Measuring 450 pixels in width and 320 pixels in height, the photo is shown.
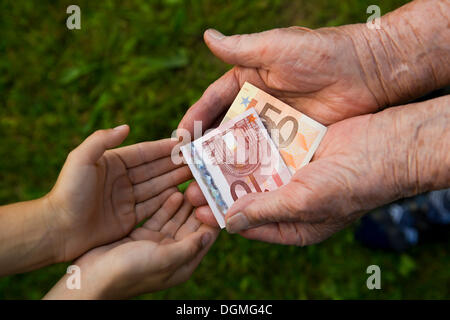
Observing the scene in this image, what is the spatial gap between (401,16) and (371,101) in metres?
0.53

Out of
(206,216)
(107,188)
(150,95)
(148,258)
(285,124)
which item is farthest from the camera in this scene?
(150,95)

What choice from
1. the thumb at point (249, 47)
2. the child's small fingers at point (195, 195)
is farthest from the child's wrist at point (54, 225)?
the thumb at point (249, 47)

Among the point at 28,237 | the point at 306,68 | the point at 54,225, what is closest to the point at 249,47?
the point at 306,68

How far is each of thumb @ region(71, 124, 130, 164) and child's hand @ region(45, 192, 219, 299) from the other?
0.51 m

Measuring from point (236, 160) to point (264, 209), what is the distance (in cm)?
57

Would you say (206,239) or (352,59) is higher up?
(352,59)

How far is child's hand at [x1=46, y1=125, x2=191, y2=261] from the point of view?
1.92 meters

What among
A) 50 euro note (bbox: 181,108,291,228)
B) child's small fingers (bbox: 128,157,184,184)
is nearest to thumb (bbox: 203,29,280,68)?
50 euro note (bbox: 181,108,291,228)

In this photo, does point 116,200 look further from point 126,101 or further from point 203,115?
point 126,101

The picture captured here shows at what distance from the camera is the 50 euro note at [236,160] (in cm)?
229

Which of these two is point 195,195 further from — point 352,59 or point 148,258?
point 352,59

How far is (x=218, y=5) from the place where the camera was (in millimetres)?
3164

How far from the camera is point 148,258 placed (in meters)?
1.88

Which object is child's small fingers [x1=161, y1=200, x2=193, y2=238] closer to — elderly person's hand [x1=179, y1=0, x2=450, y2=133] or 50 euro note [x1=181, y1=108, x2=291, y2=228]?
50 euro note [x1=181, y1=108, x2=291, y2=228]
